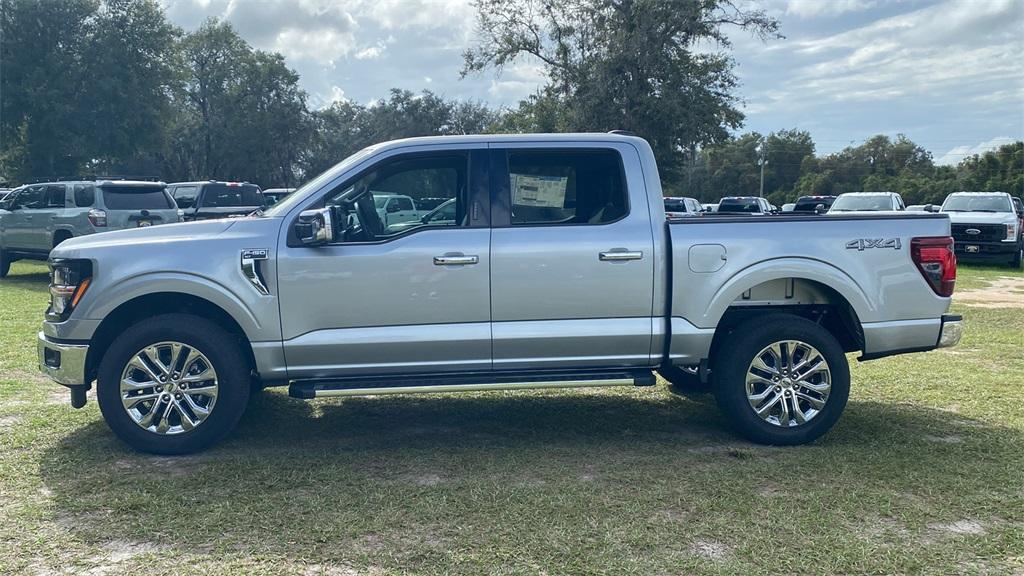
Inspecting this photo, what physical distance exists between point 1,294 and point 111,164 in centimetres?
2703

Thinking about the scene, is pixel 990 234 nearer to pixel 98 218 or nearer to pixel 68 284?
pixel 98 218

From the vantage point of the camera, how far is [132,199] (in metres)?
14.1

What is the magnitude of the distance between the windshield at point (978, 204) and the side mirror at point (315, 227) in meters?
18.1

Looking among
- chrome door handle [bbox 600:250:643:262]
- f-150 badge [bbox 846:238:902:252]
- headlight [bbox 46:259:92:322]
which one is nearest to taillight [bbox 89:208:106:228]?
headlight [bbox 46:259:92:322]

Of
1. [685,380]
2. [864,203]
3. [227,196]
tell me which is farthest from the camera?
[864,203]

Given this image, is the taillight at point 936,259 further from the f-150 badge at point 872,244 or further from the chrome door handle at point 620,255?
the chrome door handle at point 620,255

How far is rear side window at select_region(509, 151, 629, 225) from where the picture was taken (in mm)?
5074

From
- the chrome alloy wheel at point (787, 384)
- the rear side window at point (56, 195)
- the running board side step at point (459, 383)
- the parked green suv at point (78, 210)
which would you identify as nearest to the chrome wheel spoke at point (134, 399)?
the running board side step at point (459, 383)

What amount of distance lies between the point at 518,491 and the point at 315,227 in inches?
75.2

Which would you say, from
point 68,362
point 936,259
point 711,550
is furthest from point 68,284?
point 936,259

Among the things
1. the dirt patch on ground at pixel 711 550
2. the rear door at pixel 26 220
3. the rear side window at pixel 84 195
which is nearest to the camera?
the dirt patch on ground at pixel 711 550

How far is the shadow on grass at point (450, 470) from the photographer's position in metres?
3.85

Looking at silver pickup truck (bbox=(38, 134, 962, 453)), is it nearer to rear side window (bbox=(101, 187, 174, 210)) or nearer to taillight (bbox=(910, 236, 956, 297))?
taillight (bbox=(910, 236, 956, 297))

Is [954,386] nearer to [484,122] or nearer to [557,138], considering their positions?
[557,138]
